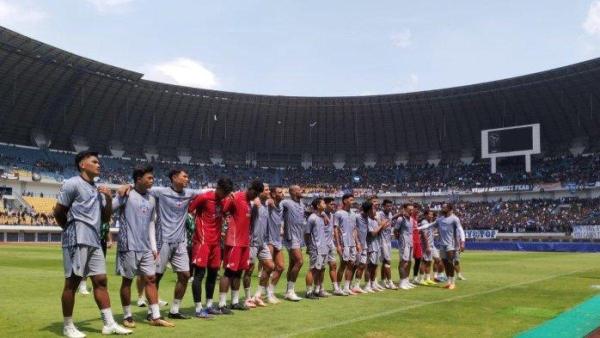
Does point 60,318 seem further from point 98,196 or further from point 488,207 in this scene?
point 488,207

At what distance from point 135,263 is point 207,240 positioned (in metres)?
1.38

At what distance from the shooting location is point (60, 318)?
30.7 ft

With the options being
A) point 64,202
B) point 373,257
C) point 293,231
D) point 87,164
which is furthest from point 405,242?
point 64,202

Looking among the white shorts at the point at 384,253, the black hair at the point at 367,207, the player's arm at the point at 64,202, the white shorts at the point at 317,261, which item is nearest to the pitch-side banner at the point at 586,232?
the white shorts at the point at 384,253

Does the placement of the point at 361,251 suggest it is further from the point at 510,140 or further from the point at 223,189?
the point at 510,140

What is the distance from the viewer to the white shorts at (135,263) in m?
8.83

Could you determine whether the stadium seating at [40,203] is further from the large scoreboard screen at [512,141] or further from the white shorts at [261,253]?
the white shorts at [261,253]

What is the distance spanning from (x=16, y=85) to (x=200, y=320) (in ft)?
189

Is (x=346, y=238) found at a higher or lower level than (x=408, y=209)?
lower

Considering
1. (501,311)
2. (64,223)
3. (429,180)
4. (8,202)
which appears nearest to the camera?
(64,223)

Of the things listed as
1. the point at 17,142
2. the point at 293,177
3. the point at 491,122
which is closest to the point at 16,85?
the point at 17,142

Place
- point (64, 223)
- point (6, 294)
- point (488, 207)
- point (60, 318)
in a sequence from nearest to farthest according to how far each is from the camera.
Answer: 1. point (64, 223)
2. point (60, 318)
3. point (6, 294)
4. point (488, 207)

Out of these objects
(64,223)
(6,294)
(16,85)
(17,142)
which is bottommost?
(6,294)

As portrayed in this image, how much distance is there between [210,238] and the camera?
9883 millimetres
